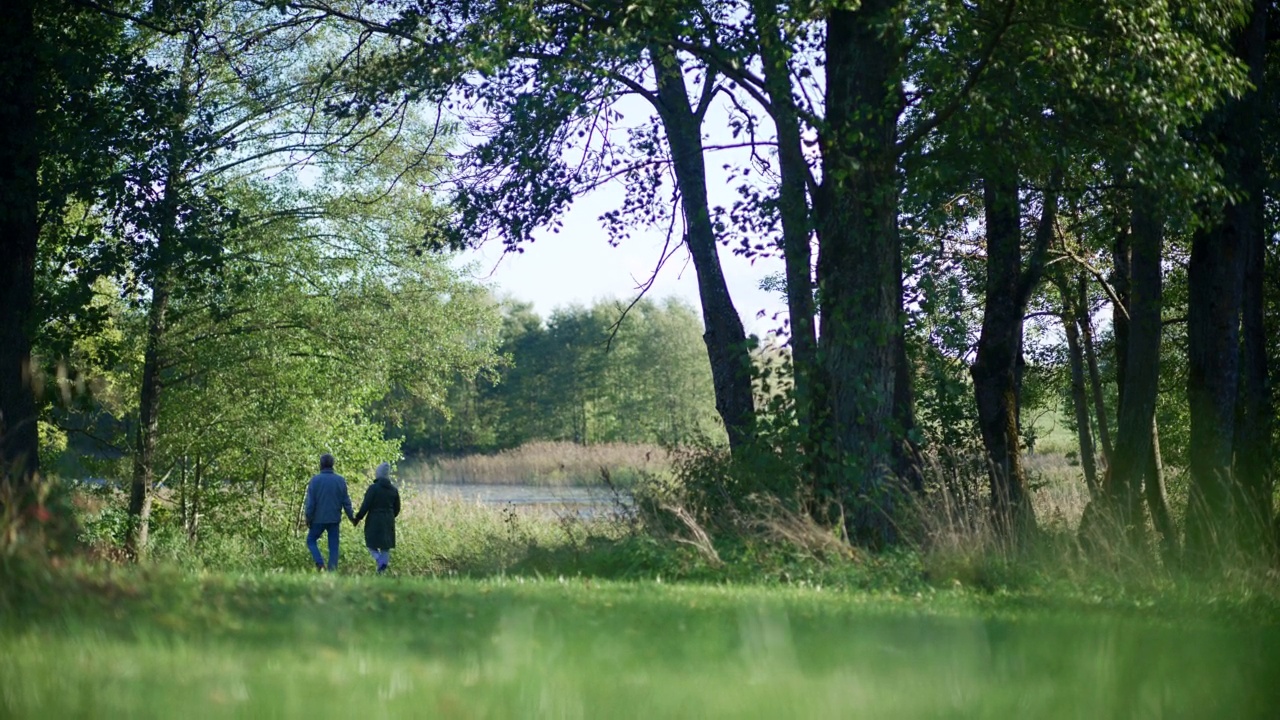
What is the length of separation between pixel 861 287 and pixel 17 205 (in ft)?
34.3

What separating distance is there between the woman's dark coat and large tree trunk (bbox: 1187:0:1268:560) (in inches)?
431

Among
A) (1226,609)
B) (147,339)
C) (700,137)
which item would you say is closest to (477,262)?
(147,339)

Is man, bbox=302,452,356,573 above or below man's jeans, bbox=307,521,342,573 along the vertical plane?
above

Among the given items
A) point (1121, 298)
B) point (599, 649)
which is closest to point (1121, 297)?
point (1121, 298)

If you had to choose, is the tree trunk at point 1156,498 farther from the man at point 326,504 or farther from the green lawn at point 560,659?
the man at point 326,504

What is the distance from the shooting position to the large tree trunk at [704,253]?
1655cm

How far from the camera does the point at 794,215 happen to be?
13.0 m

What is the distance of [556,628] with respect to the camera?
239 inches

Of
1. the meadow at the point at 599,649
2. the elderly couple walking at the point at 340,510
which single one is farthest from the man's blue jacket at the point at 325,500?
the meadow at the point at 599,649

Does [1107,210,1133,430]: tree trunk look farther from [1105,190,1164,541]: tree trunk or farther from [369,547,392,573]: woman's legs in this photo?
[369,547,392,573]: woman's legs

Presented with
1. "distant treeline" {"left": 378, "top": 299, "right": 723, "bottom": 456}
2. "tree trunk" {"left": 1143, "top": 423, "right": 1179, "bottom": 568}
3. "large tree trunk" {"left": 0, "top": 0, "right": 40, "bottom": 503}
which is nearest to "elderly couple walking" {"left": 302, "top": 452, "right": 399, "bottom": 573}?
"large tree trunk" {"left": 0, "top": 0, "right": 40, "bottom": 503}

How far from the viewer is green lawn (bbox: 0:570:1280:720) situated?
4.39 metres

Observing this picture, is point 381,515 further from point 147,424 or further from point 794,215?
point 147,424

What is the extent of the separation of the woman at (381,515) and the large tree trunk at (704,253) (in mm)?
5114
